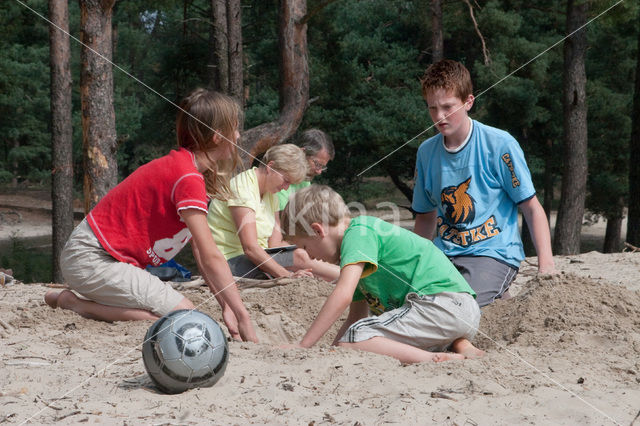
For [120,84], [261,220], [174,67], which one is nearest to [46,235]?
[120,84]

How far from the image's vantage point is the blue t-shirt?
4227 mm

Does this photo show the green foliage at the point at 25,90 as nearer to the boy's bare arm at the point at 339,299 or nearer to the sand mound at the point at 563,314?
the sand mound at the point at 563,314

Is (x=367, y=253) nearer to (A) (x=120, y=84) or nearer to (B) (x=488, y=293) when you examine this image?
(B) (x=488, y=293)

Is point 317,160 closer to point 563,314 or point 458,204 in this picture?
point 458,204

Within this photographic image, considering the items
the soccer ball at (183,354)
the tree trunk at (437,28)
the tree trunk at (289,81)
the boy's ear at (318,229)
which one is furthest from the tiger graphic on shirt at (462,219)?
the tree trunk at (437,28)

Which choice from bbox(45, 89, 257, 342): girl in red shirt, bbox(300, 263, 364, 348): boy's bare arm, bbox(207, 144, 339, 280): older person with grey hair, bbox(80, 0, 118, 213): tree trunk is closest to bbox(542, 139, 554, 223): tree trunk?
bbox(80, 0, 118, 213): tree trunk

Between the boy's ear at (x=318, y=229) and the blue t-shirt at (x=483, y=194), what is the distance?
123 cm

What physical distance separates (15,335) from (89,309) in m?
0.48

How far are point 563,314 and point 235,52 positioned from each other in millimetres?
8324

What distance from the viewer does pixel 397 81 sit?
57.1 ft

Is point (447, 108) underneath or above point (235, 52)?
underneath

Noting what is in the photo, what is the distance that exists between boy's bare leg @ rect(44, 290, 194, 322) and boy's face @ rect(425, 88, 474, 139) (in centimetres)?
183

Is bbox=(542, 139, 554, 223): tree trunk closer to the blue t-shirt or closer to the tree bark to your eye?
the tree bark

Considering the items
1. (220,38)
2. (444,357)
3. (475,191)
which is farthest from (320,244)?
(220,38)
